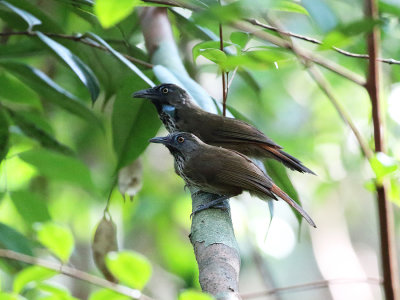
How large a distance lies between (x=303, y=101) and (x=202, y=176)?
4684 millimetres

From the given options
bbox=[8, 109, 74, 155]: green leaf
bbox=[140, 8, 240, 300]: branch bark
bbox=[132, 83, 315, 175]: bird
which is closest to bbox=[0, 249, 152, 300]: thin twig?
bbox=[140, 8, 240, 300]: branch bark

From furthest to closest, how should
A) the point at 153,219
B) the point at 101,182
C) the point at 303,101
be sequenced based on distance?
the point at 303,101, the point at 153,219, the point at 101,182

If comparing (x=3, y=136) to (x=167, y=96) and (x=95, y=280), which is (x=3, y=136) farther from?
(x=95, y=280)

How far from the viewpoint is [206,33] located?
3.19 m

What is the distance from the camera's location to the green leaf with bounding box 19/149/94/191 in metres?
3.23

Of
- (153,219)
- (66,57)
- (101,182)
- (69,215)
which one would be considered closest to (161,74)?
(66,57)

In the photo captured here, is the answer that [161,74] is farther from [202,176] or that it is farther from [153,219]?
[153,219]

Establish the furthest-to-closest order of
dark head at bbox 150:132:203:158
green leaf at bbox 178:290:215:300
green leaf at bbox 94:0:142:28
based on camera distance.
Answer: dark head at bbox 150:132:203:158 → green leaf at bbox 94:0:142:28 → green leaf at bbox 178:290:215:300

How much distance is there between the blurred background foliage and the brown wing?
30 centimetres

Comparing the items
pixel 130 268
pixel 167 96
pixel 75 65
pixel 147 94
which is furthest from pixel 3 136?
pixel 130 268

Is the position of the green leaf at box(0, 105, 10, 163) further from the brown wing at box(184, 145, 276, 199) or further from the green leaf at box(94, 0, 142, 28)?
the green leaf at box(94, 0, 142, 28)

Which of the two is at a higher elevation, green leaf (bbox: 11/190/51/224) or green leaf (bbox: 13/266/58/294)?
green leaf (bbox: 11/190/51/224)

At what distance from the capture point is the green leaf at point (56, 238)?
1686 millimetres

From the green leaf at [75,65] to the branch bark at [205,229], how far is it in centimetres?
31
